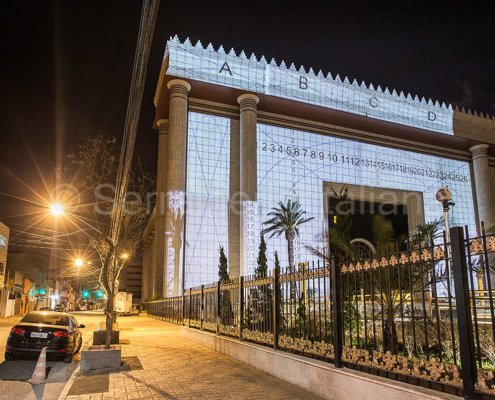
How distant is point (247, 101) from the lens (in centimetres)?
4916

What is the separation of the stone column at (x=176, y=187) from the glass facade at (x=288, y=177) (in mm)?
1221

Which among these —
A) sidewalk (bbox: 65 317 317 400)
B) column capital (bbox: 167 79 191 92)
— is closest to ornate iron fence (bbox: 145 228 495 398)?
sidewalk (bbox: 65 317 317 400)

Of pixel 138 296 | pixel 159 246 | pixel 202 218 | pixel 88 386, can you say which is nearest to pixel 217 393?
pixel 88 386

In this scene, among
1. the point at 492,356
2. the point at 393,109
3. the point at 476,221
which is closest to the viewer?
the point at 492,356

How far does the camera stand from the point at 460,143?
61.7 meters

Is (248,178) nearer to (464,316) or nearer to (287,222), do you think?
(287,222)

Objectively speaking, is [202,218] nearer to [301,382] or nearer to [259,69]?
[259,69]

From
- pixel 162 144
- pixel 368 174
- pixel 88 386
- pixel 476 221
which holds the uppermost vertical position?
pixel 162 144

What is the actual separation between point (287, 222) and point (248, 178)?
613 centimetres

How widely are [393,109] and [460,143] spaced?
41.2ft

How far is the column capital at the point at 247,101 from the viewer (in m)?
49.0

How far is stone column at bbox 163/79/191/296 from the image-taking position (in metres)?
44.6

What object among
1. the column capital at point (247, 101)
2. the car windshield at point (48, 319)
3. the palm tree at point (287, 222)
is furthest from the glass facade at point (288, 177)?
the car windshield at point (48, 319)

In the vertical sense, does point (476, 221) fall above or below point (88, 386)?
above
